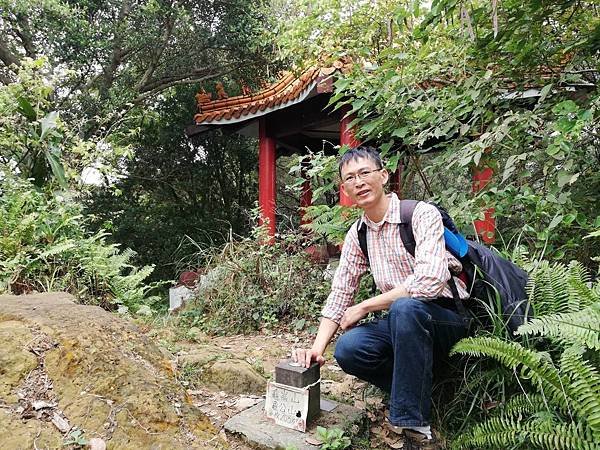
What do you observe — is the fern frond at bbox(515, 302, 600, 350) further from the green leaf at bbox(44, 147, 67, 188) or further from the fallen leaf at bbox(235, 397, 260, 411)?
the green leaf at bbox(44, 147, 67, 188)

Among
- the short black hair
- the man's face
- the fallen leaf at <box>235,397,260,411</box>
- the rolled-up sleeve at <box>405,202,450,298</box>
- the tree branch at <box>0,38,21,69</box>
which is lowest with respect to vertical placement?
the fallen leaf at <box>235,397,260,411</box>

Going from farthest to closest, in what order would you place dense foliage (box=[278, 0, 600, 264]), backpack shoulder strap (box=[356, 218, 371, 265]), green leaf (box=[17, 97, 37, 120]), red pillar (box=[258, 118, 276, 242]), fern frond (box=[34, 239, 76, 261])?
red pillar (box=[258, 118, 276, 242]) → green leaf (box=[17, 97, 37, 120]) → fern frond (box=[34, 239, 76, 261]) → dense foliage (box=[278, 0, 600, 264]) → backpack shoulder strap (box=[356, 218, 371, 265])

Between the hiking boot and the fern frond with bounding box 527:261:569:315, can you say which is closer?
the hiking boot

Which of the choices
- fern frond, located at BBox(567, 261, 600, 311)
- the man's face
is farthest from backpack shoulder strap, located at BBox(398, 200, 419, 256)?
fern frond, located at BBox(567, 261, 600, 311)

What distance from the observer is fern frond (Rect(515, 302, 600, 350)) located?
62.2 inches

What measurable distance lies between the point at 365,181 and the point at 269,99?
4.11 metres

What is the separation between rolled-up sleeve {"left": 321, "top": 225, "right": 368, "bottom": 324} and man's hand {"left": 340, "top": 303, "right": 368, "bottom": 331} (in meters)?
0.08

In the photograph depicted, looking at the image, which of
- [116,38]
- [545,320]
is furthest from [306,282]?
[116,38]

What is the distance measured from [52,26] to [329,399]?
7.73m

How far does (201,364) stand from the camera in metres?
2.73

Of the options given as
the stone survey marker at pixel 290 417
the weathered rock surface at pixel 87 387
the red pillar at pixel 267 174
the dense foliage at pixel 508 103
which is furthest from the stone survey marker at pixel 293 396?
the red pillar at pixel 267 174

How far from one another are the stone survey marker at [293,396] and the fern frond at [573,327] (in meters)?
0.88

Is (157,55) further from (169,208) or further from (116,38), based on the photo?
(169,208)

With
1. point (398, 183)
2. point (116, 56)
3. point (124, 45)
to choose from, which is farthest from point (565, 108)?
point (116, 56)
